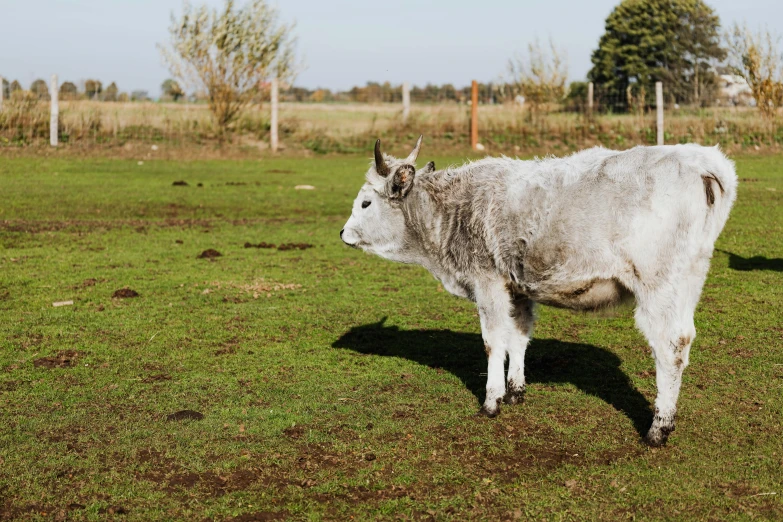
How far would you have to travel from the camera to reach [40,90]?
3006cm

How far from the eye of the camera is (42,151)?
89.4 feet

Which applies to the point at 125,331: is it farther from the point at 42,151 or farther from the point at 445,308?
the point at 42,151

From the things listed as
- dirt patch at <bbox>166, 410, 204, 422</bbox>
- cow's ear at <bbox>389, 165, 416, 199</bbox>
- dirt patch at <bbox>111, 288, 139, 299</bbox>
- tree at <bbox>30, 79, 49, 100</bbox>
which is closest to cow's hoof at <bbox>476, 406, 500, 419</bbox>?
cow's ear at <bbox>389, 165, 416, 199</bbox>

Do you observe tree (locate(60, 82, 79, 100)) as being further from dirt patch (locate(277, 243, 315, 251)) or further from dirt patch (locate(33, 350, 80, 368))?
dirt patch (locate(33, 350, 80, 368))

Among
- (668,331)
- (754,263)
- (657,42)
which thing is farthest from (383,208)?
(657,42)

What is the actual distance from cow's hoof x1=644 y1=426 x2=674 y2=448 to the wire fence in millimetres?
24003

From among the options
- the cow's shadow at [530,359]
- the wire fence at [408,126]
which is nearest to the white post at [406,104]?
the wire fence at [408,126]

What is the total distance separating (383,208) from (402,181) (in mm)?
353

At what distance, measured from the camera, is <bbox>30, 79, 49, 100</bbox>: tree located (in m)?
29.9

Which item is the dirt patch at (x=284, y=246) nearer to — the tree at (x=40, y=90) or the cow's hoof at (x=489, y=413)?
the cow's hoof at (x=489, y=413)

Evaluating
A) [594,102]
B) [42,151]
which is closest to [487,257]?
[42,151]

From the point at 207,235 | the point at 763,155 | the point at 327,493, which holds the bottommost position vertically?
the point at 327,493

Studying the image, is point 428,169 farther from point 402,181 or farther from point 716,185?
point 716,185

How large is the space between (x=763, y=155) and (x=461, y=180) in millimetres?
24738
